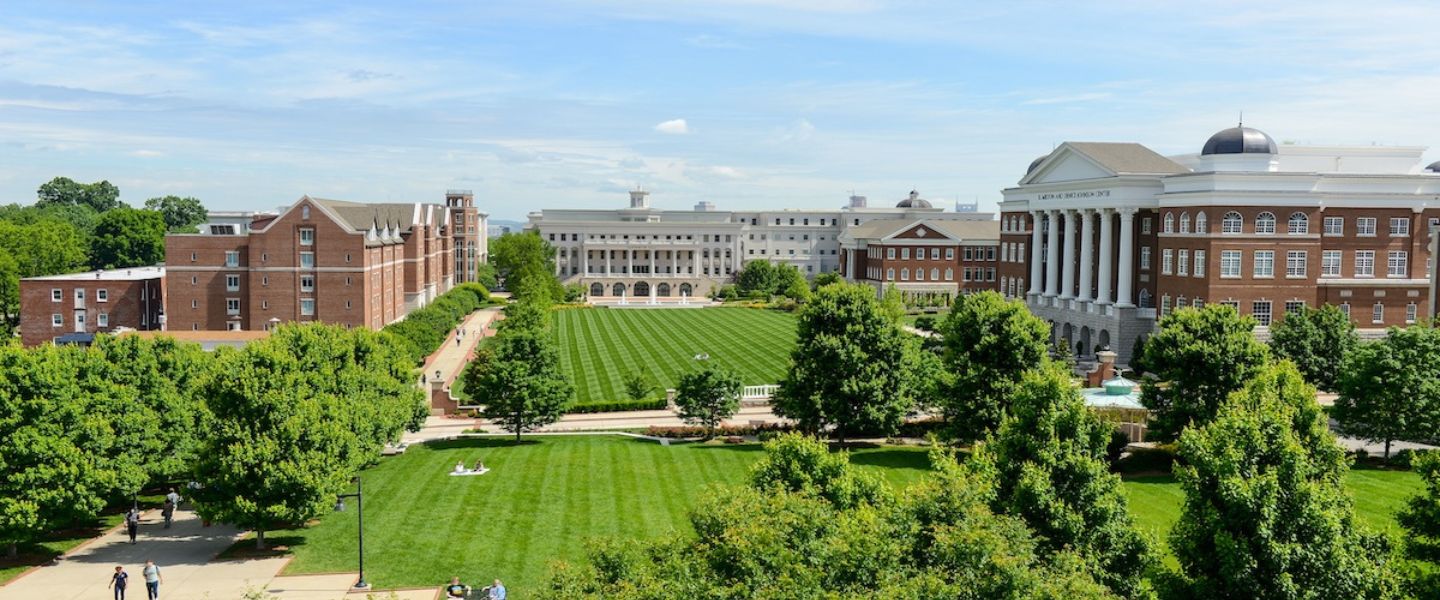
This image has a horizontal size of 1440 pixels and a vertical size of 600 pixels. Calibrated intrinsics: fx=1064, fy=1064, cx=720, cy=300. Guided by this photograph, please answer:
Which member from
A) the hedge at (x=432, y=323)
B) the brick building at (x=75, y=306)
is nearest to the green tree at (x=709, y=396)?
the hedge at (x=432, y=323)

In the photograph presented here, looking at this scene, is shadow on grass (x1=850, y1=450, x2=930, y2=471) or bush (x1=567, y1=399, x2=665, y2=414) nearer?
shadow on grass (x1=850, y1=450, x2=930, y2=471)

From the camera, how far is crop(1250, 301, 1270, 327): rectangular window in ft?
225

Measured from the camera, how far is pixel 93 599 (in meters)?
30.3

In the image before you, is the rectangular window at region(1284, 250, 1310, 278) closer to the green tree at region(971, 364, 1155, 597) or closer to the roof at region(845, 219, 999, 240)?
the green tree at region(971, 364, 1155, 597)

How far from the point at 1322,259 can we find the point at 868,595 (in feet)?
209

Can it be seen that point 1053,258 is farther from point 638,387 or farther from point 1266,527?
point 1266,527

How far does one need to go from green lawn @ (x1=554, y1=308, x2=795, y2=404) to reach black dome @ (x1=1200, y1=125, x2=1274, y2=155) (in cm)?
3247

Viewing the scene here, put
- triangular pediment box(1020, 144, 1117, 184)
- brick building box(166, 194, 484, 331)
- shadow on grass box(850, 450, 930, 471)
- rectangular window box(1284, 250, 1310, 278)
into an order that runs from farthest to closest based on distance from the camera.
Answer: brick building box(166, 194, 484, 331) → triangular pediment box(1020, 144, 1117, 184) → rectangular window box(1284, 250, 1310, 278) → shadow on grass box(850, 450, 930, 471)

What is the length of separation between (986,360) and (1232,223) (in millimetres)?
32473

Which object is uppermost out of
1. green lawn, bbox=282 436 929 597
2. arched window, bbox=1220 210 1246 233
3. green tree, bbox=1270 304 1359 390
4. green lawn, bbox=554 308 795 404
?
arched window, bbox=1220 210 1246 233

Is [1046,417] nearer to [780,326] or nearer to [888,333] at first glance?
[888,333]

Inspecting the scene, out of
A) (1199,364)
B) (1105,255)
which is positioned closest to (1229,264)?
(1105,255)

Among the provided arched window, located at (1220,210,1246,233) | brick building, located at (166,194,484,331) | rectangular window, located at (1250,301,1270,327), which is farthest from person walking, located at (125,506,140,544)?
rectangular window, located at (1250,301,1270,327)

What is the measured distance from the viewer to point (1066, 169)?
281ft
